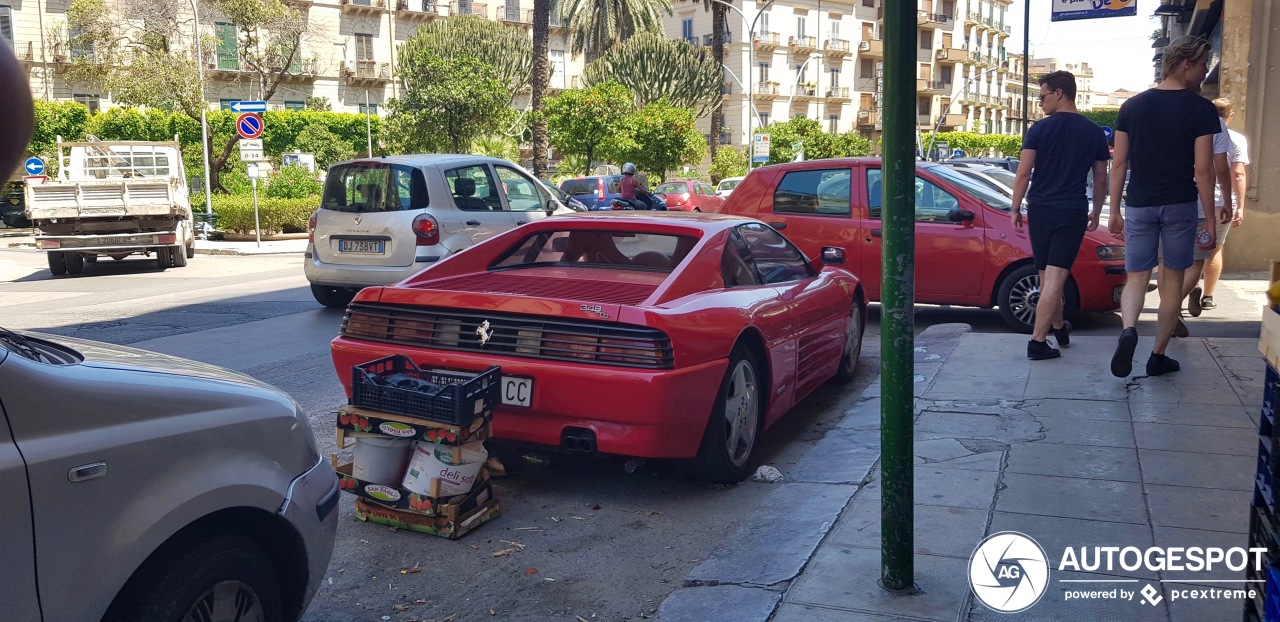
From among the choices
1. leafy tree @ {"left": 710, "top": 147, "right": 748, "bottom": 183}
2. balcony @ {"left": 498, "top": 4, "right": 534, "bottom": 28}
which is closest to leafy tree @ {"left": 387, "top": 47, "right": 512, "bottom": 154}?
leafy tree @ {"left": 710, "top": 147, "right": 748, "bottom": 183}

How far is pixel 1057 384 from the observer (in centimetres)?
644

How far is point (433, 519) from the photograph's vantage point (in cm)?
441

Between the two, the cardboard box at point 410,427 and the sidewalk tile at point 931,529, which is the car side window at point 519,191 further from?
the sidewalk tile at point 931,529

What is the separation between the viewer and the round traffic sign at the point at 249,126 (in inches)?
Answer: 888

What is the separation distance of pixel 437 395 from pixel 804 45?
231ft

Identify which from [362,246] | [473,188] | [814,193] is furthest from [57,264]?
[814,193]

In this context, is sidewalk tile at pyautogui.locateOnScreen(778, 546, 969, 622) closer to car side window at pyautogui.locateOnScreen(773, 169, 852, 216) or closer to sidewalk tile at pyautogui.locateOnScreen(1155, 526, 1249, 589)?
sidewalk tile at pyautogui.locateOnScreen(1155, 526, 1249, 589)

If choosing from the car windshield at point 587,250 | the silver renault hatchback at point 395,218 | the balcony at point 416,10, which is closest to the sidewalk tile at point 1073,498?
the car windshield at point 587,250

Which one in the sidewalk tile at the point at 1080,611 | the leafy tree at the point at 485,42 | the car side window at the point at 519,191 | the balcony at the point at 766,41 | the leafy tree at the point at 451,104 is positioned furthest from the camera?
the balcony at the point at 766,41

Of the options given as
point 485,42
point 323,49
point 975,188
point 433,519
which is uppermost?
point 485,42

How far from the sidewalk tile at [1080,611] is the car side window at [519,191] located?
29.5 ft

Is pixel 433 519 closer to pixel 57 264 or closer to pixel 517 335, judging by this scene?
pixel 517 335

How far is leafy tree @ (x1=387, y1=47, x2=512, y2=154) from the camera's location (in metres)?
33.3

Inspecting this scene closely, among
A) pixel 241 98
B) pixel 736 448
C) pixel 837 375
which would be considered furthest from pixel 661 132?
pixel 736 448
